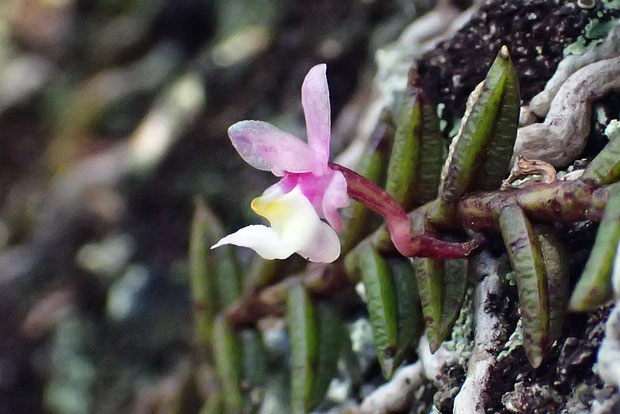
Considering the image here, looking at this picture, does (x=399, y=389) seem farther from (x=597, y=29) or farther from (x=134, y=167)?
(x=134, y=167)

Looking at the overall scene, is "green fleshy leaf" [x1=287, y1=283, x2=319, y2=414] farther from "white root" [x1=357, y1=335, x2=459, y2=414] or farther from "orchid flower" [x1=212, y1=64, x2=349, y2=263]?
"orchid flower" [x1=212, y1=64, x2=349, y2=263]

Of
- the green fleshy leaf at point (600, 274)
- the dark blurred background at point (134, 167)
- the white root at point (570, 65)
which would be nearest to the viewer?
the green fleshy leaf at point (600, 274)

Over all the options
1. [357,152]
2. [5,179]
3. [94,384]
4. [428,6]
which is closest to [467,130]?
[357,152]

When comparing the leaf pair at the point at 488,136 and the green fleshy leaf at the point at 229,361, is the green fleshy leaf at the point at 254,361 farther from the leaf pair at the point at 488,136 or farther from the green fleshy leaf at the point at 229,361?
the leaf pair at the point at 488,136

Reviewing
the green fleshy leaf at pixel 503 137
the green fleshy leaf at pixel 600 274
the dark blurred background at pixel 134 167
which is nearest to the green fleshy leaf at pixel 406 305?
the green fleshy leaf at pixel 503 137

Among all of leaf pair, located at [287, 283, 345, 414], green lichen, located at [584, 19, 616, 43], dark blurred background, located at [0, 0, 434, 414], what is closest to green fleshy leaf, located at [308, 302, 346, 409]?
leaf pair, located at [287, 283, 345, 414]

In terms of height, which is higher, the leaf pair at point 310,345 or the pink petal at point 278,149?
the pink petal at point 278,149
